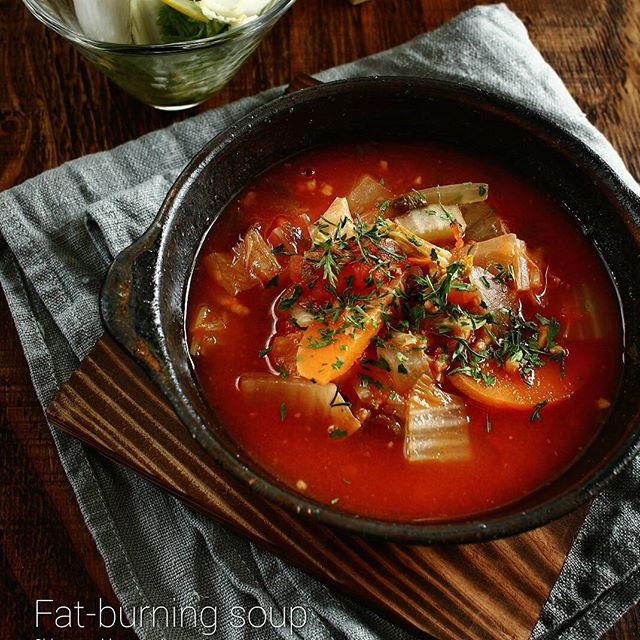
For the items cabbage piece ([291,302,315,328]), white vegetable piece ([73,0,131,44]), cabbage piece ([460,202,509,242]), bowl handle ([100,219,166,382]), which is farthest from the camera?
white vegetable piece ([73,0,131,44])

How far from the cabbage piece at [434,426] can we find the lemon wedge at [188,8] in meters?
1.69

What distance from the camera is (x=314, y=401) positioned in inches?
105

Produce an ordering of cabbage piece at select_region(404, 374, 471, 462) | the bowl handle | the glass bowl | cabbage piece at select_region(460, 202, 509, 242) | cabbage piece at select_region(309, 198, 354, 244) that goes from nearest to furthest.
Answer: the bowl handle < cabbage piece at select_region(404, 374, 471, 462) < cabbage piece at select_region(309, 198, 354, 244) < cabbage piece at select_region(460, 202, 509, 242) < the glass bowl

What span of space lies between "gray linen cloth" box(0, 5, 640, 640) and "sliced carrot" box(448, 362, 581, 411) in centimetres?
54

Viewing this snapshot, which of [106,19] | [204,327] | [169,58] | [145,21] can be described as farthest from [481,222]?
[106,19]

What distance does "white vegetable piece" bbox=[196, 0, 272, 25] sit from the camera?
3307mm

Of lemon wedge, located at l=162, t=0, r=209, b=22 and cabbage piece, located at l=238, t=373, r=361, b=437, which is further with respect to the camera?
lemon wedge, located at l=162, t=0, r=209, b=22

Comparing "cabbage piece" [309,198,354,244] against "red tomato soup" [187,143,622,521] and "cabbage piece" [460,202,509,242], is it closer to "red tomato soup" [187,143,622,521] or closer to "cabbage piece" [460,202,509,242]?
"red tomato soup" [187,143,622,521]

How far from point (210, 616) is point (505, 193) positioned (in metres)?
1.80

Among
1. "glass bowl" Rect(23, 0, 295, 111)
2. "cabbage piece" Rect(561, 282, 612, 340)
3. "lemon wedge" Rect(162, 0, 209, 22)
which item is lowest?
"cabbage piece" Rect(561, 282, 612, 340)

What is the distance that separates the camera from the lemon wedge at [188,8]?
3.32m

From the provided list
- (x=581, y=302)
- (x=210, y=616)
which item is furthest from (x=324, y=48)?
(x=210, y=616)

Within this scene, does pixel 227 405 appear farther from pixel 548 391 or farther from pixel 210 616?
pixel 548 391

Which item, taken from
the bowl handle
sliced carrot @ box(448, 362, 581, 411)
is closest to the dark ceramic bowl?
the bowl handle
